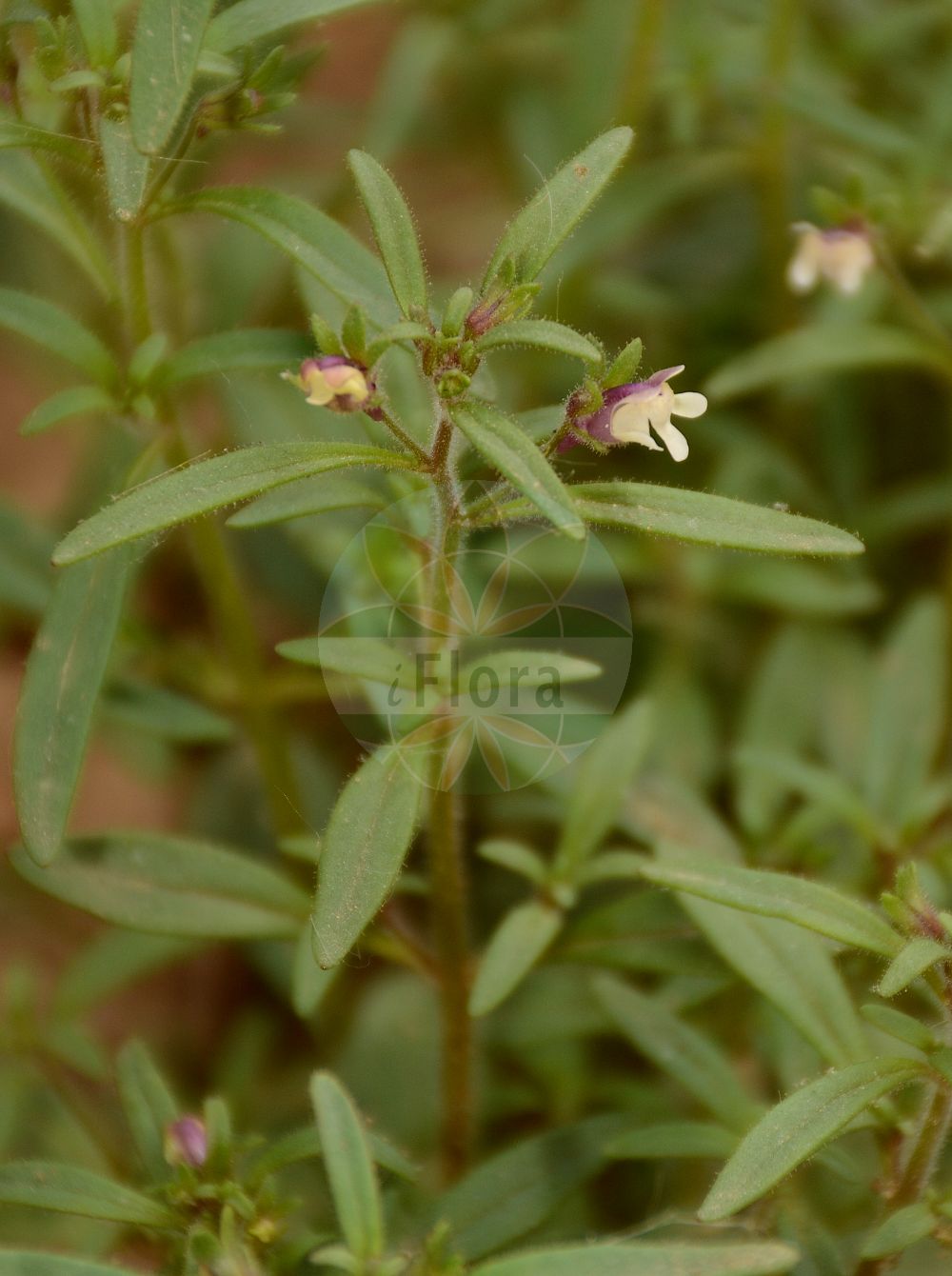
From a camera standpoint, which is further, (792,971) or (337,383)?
(792,971)

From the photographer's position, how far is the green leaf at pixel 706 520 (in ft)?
4.63

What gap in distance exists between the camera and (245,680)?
226cm

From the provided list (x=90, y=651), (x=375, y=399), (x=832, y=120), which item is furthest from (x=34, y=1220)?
(x=832, y=120)

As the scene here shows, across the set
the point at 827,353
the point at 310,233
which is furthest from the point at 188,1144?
the point at 827,353

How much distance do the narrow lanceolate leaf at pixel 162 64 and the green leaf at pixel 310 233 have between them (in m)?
0.21

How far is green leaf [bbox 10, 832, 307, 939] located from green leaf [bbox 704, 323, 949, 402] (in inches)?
50.4

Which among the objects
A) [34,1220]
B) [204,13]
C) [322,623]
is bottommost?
[34,1220]

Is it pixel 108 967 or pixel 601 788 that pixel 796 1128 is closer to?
pixel 601 788

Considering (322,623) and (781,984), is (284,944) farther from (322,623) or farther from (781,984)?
(781,984)

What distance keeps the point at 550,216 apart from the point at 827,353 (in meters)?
1.18

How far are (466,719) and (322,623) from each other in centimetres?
42

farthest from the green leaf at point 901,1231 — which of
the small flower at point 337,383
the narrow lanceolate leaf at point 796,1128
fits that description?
the small flower at point 337,383

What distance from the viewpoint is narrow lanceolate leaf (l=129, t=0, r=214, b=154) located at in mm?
1394

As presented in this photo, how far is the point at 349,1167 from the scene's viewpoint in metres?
1.38
